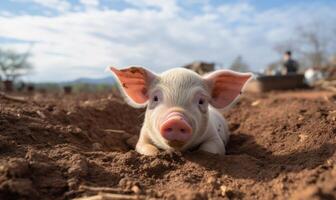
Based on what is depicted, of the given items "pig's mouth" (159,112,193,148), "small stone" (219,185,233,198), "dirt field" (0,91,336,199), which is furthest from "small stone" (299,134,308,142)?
"small stone" (219,185,233,198)

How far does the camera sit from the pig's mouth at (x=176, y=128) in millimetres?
3583

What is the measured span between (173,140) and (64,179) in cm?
109

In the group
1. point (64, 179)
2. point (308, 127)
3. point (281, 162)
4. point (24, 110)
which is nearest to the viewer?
point (64, 179)

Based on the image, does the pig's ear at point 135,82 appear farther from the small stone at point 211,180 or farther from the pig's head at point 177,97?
the small stone at point 211,180

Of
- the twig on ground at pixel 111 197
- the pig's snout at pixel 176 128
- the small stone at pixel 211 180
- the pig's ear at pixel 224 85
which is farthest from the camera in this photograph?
the pig's ear at pixel 224 85

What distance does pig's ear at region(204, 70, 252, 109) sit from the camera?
15.4ft

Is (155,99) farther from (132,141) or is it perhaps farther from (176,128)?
(132,141)

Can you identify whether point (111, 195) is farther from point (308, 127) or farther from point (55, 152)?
point (308, 127)

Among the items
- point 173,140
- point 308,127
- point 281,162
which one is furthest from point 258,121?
point 173,140

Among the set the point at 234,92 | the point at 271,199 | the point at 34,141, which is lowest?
the point at 271,199

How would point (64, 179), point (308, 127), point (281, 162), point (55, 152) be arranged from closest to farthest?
1. point (64, 179)
2. point (55, 152)
3. point (281, 162)
4. point (308, 127)

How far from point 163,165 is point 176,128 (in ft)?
1.20

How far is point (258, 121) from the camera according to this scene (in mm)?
6242

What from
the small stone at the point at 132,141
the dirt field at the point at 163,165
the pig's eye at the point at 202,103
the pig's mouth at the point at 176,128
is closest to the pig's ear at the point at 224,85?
the pig's eye at the point at 202,103
